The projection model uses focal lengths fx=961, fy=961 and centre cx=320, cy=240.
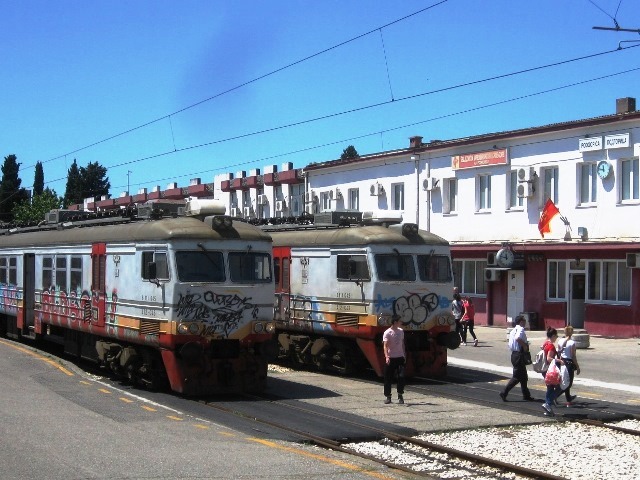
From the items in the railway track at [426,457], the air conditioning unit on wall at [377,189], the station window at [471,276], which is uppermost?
the air conditioning unit on wall at [377,189]

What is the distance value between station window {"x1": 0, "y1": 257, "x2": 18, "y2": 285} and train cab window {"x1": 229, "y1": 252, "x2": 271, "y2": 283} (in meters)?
10.0

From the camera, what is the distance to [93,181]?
8031cm

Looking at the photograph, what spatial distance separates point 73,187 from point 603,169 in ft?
186

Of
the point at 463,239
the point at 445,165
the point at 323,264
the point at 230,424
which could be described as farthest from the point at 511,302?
the point at 230,424

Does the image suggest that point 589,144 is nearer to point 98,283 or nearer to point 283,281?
point 283,281

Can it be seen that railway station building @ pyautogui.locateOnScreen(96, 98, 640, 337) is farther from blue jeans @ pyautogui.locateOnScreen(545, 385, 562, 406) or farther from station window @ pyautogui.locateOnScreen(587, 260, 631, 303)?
blue jeans @ pyautogui.locateOnScreen(545, 385, 562, 406)

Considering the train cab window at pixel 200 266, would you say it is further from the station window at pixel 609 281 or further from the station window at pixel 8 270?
the station window at pixel 609 281

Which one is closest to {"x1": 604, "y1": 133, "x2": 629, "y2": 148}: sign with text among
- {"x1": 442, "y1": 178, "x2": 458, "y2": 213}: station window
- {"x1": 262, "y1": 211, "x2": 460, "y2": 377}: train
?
{"x1": 442, "y1": 178, "x2": 458, "y2": 213}: station window

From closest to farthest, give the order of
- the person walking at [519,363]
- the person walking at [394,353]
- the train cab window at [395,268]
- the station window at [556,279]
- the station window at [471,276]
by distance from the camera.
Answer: the person walking at [394,353] < the person walking at [519,363] < the train cab window at [395,268] < the station window at [556,279] < the station window at [471,276]

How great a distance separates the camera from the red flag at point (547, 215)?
33312mm

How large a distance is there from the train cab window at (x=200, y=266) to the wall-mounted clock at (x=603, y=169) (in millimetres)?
18220

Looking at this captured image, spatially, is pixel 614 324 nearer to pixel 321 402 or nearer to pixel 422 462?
pixel 321 402

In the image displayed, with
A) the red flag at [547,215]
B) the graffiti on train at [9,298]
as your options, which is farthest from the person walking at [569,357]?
the red flag at [547,215]

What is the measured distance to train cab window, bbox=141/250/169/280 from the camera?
1670cm
